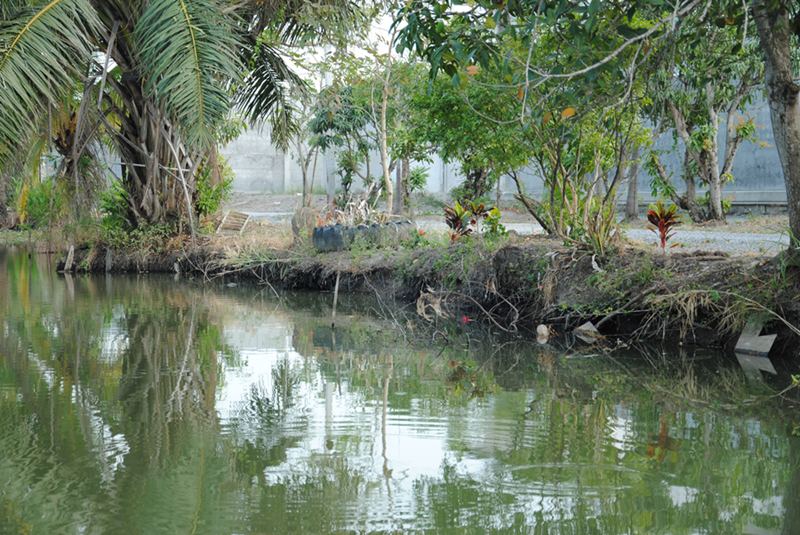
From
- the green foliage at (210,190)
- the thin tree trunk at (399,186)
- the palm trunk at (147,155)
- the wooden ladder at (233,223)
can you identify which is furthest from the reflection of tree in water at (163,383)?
the thin tree trunk at (399,186)

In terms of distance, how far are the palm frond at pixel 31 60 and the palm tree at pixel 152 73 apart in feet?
0.05

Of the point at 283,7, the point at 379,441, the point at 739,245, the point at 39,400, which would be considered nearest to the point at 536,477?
the point at 379,441

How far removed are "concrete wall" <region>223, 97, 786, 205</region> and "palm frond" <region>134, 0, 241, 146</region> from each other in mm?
2941

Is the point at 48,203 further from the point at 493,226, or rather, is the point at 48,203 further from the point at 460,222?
the point at 493,226

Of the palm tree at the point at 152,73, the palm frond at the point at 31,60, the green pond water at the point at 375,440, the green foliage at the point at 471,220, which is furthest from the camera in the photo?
the green foliage at the point at 471,220

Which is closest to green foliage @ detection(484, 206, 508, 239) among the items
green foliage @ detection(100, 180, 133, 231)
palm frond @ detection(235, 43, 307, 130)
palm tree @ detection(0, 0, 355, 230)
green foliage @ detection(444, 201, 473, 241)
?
green foliage @ detection(444, 201, 473, 241)

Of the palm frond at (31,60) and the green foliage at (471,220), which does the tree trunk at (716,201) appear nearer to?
the green foliage at (471,220)

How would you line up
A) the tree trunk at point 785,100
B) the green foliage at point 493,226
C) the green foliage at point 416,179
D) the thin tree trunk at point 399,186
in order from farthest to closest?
the green foliage at point 416,179
the thin tree trunk at point 399,186
the green foliage at point 493,226
the tree trunk at point 785,100

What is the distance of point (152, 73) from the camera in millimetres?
11734

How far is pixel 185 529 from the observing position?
357 cm

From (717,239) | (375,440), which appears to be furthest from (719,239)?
(375,440)

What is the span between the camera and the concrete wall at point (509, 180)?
16.8 meters

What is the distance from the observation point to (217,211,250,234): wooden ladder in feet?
49.8

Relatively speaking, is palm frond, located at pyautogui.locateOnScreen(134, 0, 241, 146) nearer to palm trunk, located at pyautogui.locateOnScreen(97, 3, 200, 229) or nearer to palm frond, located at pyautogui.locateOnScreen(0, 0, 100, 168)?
palm frond, located at pyautogui.locateOnScreen(0, 0, 100, 168)
